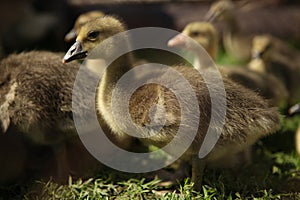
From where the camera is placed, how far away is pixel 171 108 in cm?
226

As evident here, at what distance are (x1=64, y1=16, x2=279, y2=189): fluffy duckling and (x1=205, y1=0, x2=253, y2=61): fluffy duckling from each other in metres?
1.81

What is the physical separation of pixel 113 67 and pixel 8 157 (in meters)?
0.88

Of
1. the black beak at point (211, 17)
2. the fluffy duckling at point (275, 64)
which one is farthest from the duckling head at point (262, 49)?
the black beak at point (211, 17)

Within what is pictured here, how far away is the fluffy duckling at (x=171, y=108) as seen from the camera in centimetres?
228

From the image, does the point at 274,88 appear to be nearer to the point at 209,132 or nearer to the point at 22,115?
the point at 209,132

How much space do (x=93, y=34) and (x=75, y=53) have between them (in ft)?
0.40

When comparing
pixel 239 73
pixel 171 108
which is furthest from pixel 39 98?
pixel 239 73

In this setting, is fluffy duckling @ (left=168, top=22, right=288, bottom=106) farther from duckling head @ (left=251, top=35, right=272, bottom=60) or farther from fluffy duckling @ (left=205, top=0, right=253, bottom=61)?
fluffy duckling @ (left=205, top=0, right=253, bottom=61)

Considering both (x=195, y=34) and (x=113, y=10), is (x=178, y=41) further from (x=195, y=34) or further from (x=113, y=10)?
(x=113, y=10)

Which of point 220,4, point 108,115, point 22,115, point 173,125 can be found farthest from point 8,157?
point 220,4

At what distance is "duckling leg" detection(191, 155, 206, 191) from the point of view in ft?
7.93

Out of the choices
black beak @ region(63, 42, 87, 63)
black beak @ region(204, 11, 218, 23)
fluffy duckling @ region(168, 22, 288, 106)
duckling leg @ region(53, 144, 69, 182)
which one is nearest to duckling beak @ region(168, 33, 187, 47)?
fluffy duckling @ region(168, 22, 288, 106)

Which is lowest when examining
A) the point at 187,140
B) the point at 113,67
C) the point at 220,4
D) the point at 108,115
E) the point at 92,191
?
the point at 92,191

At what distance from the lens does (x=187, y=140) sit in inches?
90.0
